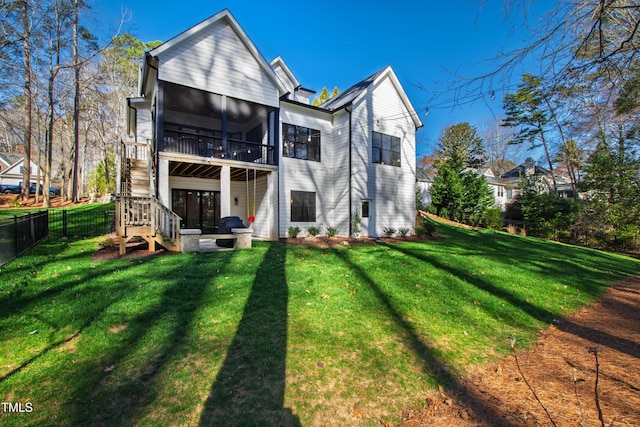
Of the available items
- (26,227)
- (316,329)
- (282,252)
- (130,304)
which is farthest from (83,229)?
(316,329)

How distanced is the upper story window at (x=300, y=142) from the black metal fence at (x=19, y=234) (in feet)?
29.8

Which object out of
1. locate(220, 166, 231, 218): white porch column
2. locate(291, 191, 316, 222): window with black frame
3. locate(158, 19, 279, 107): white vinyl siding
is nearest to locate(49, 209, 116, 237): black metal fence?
locate(220, 166, 231, 218): white porch column

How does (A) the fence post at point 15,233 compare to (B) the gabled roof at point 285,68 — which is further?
(B) the gabled roof at point 285,68

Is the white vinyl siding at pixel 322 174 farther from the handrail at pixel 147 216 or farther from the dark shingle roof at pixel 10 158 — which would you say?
the dark shingle roof at pixel 10 158

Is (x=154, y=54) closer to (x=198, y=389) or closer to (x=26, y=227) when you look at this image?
(x=26, y=227)

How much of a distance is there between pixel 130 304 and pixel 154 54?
353 inches

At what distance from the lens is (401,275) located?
276 inches

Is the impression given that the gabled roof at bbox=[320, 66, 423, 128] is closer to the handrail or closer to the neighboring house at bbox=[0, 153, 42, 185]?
the handrail

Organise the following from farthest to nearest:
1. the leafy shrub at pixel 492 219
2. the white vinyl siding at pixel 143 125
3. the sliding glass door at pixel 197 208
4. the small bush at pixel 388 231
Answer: the leafy shrub at pixel 492 219 < the small bush at pixel 388 231 < the sliding glass door at pixel 197 208 < the white vinyl siding at pixel 143 125

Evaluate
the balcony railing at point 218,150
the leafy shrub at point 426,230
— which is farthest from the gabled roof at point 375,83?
the leafy shrub at point 426,230

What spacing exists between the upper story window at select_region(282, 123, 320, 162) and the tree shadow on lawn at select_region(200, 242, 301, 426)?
31.7 feet

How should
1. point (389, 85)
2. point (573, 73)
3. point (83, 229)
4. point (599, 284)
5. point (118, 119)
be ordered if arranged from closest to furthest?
point (573, 73)
point (599, 284)
point (83, 229)
point (389, 85)
point (118, 119)

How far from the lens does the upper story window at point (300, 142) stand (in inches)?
532

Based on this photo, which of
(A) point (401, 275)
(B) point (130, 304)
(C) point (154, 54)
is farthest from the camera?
(C) point (154, 54)
